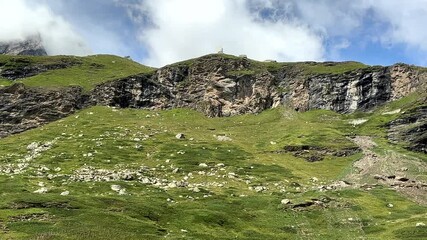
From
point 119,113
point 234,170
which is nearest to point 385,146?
point 234,170

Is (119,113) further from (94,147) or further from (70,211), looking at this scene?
(70,211)

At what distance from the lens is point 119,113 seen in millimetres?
197375

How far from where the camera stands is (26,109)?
18888 cm

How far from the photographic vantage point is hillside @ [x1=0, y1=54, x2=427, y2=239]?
62438 mm

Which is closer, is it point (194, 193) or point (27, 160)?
point (194, 193)

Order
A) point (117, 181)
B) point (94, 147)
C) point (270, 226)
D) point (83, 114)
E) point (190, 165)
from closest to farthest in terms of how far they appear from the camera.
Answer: point (270, 226), point (117, 181), point (190, 165), point (94, 147), point (83, 114)

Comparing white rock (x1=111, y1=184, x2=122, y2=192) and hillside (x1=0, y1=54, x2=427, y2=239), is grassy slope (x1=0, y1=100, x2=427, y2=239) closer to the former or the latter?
hillside (x1=0, y1=54, x2=427, y2=239)

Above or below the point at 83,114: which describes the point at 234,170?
below

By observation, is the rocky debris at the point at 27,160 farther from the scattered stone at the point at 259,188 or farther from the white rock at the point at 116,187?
the scattered stone at the point at 259,188

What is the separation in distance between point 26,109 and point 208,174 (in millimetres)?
113619

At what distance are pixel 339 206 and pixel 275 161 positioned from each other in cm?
5041

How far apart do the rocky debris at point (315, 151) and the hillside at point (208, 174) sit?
1.07 feet

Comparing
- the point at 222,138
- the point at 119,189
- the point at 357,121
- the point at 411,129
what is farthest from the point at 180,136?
the point at 357,121

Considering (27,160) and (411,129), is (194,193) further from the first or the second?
(411,129)
